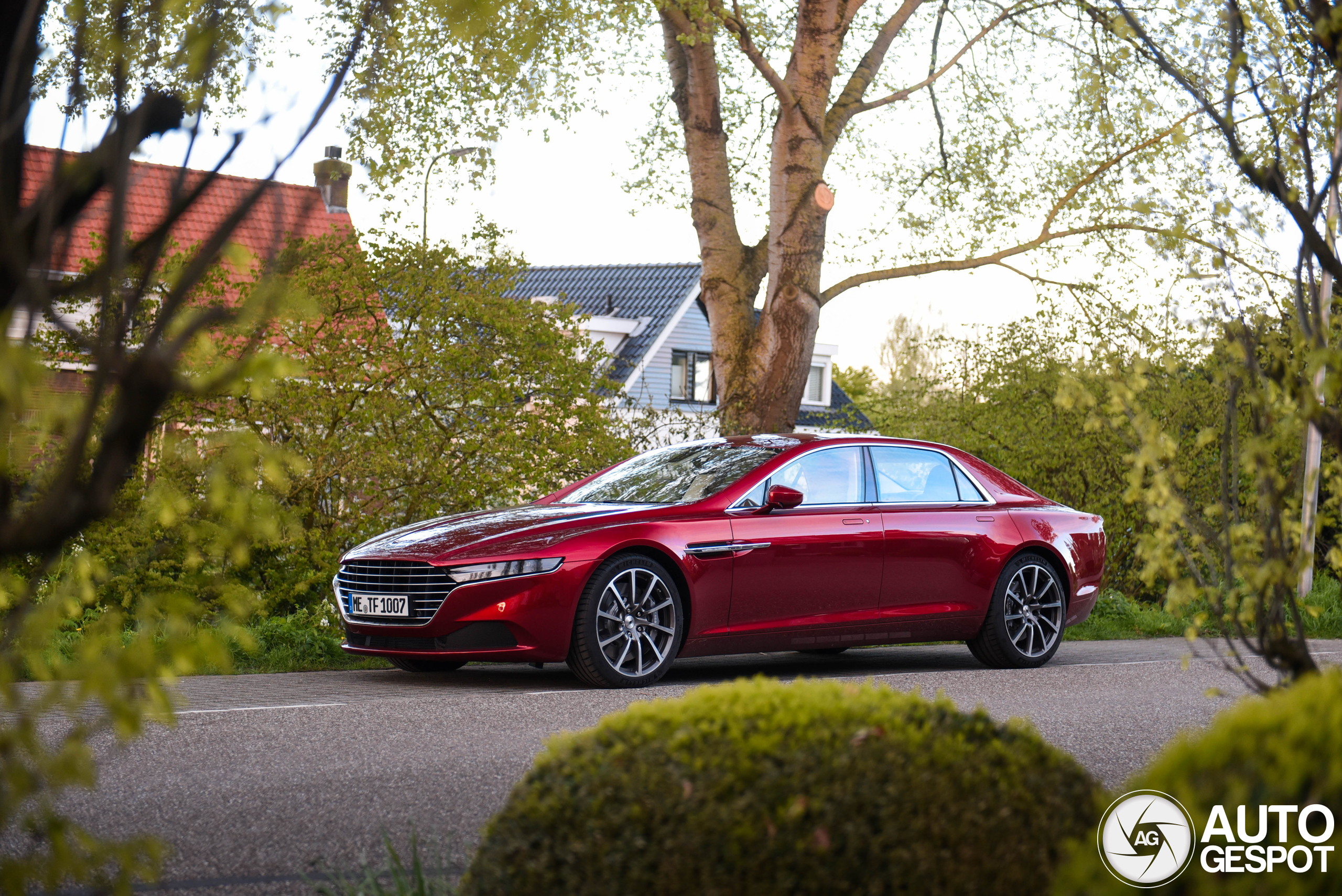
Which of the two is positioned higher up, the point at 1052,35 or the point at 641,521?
the point at 1052,35

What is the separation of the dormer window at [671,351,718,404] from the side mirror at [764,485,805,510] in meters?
37.5

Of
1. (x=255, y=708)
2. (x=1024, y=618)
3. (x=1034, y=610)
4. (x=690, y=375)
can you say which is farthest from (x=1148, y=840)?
(x=690, y=375)

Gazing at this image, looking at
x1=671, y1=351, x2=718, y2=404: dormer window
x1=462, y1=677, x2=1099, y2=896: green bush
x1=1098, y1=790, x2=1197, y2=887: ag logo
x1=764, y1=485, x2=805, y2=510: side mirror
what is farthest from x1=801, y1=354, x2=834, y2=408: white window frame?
x1=1098, y1=790, x2=1197, y2=887: ag logo

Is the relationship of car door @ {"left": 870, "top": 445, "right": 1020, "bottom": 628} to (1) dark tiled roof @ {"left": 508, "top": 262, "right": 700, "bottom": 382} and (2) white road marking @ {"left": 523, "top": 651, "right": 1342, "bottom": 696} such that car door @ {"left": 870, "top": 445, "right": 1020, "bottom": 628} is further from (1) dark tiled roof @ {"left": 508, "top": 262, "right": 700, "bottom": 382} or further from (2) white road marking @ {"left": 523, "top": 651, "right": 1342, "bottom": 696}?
(1) dark tiled roof @ {"left": 508, "top": 262, "right": 700, "bottom": 382}

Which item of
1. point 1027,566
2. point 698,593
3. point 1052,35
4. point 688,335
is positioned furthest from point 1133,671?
point 688,335

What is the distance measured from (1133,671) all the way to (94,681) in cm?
950

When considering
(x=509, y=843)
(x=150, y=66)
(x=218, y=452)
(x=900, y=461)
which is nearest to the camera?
(x=218, y=452)

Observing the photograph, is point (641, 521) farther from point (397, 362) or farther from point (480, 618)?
point (397, 362)

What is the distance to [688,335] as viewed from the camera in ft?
154

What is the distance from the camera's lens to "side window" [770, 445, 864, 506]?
31.7 ft

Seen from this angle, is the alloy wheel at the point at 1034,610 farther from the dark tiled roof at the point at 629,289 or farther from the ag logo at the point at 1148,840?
the dark tiled roof at the point at 629,289

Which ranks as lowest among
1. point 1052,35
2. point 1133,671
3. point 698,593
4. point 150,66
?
point 1133,671

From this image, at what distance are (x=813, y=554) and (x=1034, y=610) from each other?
219 cm

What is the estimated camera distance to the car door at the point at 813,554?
9.15m
